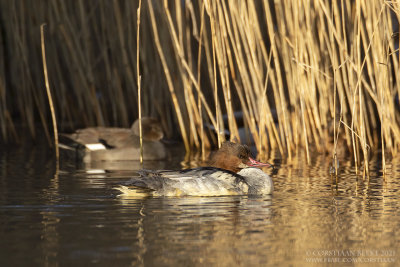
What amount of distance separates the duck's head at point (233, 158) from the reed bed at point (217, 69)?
3.34 feet

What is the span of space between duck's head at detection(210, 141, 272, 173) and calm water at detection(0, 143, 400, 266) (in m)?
0.35

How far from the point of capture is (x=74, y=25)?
11.4m

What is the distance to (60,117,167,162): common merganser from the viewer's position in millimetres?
10758

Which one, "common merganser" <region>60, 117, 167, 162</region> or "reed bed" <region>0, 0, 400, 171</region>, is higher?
"reed bed" <region>0, 0, 400, 171</region>

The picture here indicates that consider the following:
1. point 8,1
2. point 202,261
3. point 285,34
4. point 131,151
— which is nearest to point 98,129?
point 131,151

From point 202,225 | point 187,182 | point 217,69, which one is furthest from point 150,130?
point 202,225

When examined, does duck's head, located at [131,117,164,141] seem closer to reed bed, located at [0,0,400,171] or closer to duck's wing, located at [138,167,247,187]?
reed bed, located at [0,0,400,171]

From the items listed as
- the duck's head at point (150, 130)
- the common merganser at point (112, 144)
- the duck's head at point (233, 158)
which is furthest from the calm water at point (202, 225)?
the duck's head at point (150, 130)

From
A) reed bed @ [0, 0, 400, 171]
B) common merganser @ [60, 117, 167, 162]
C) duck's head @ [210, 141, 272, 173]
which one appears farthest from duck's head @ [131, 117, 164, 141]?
duck's head @ [210, 141, 272, 173]

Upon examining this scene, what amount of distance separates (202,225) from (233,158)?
2.22 m

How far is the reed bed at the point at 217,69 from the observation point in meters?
8.78

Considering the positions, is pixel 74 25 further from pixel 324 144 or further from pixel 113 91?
pixel 324 144

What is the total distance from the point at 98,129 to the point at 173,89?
3.86 feet

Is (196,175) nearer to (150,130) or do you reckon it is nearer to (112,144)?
(112,144)
